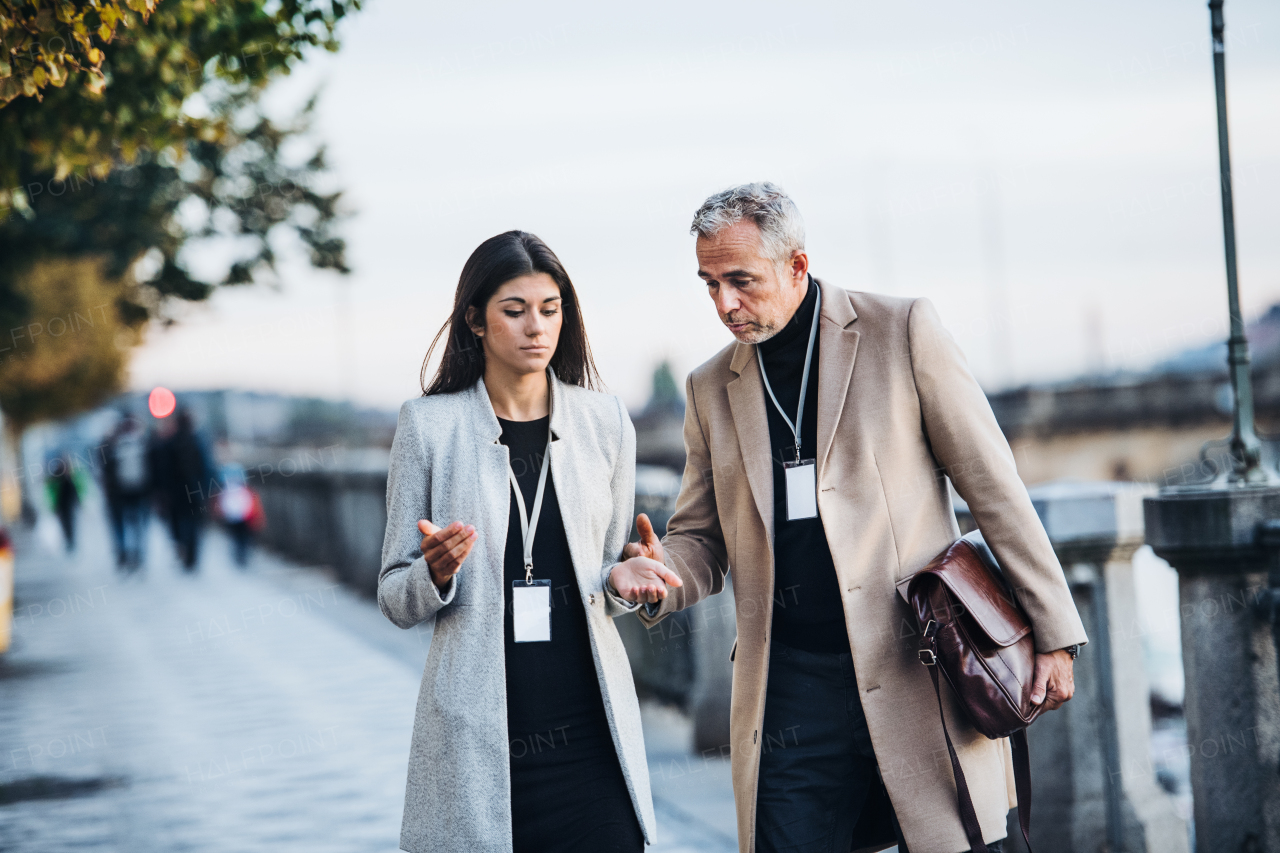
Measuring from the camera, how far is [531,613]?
295 centimetres

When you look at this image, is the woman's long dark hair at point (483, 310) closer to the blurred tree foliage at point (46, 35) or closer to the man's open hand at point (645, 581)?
the man's open hand at point (645, 581)

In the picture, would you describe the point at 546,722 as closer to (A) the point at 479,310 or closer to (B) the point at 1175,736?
(A) the point at 479,310

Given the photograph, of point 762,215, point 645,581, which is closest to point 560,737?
point 645,581

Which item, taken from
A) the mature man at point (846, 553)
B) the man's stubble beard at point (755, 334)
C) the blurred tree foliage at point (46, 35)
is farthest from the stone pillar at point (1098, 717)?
the blurred tree foliage at point (46, 35)

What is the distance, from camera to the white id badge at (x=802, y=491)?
122 inches

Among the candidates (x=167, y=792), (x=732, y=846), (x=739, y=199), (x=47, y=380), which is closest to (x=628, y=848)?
(x=739, y=199)

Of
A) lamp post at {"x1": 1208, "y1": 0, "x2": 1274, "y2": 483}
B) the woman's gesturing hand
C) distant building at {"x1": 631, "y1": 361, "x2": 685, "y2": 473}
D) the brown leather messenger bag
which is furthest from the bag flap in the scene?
distant building at {"x1": 631, "y1": 361, "x2": 685, "y2": 473}

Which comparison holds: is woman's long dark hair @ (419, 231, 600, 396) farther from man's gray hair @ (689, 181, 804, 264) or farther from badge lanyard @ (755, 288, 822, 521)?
badge lanyard @ (755, 288, 822, 521)

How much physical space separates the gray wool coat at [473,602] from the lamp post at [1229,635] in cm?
215

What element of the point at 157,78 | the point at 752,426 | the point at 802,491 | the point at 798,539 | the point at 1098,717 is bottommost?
the point at 1098,717

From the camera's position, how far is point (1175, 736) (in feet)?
29.0

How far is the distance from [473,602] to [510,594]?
99 millimetres

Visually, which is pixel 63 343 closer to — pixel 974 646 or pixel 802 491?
pixel 802 491

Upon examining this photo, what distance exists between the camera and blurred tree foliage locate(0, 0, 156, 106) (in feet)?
13.9
